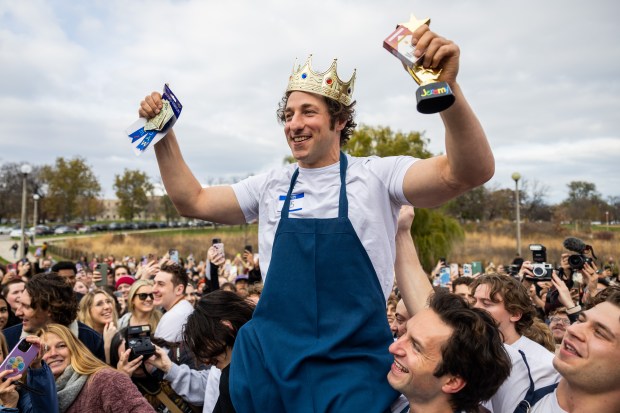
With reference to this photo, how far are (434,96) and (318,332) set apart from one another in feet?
3.42

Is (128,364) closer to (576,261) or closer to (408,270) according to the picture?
(408,270)

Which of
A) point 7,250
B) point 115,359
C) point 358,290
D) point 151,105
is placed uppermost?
point 151,105

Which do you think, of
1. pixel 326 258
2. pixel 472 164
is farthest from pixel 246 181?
pixel 472 164

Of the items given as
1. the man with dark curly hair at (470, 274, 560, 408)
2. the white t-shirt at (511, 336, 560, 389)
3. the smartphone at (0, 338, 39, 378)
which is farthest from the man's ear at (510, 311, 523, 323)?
the smartphone at (0, 338, 39, 378)

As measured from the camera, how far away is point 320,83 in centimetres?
237

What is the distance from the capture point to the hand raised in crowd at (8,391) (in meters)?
3.02

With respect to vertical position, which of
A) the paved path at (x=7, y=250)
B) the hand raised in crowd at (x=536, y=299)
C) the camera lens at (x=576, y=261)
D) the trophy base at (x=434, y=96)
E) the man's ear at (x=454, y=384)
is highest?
the trophy base at (x=434, y=96)

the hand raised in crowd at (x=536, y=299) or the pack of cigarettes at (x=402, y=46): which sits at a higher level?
the pack of cigarettes at (x=402, y=46)

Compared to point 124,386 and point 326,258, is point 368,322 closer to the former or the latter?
point 326,258

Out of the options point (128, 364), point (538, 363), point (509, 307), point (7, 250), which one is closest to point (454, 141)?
point (538, 363)

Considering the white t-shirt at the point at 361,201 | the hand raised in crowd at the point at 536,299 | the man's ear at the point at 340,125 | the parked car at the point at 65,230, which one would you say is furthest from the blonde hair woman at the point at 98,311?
the parked car at the point at 65,230

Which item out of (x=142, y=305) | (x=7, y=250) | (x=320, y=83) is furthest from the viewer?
(x=7, y=250)

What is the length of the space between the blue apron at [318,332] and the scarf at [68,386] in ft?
5.68

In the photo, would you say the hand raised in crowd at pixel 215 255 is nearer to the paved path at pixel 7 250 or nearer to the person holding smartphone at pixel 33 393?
the person holding smartphone at pixel 33 393
